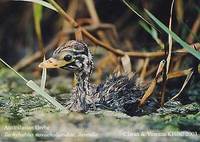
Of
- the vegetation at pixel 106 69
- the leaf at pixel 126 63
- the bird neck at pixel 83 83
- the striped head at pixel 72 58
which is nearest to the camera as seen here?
the vegetation at pixel 106 69

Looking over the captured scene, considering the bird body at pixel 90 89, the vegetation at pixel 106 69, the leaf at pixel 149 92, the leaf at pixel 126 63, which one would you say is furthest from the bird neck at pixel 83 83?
the leaf at pixel 126 63

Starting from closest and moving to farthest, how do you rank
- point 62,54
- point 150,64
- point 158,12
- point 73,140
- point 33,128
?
point 73,140
point 33,128
point 62,54
point 150,64
point 158,12

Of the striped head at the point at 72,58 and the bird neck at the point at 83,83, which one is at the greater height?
the striped head at the point at 72,58

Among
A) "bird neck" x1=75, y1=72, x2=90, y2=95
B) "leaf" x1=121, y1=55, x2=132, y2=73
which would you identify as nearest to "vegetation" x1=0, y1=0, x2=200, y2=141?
"leaf" x1=121, y1=55, x2=132, y2=73

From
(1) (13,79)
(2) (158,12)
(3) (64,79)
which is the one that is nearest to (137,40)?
(2) (158,12)

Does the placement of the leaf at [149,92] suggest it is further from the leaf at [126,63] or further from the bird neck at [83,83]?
the leaf at [126,63]

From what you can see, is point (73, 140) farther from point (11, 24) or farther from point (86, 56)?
point (11, 24)

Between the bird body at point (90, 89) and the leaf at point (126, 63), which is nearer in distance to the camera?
the bird body at point (90, 89)
